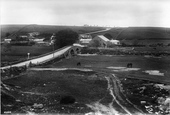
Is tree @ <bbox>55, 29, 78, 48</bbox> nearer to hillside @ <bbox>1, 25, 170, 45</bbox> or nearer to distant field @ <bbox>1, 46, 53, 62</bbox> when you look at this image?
distant field @ <bbox>1, 46, 53, 62</bbox>

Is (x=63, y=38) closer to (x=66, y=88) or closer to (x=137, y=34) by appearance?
(x=66, y=88)

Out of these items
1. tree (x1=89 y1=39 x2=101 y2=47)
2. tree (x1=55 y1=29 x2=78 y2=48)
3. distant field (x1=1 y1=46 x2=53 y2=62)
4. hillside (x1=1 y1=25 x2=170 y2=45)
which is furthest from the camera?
hillside (x1=1 y1=25 x2=170 y2=45)

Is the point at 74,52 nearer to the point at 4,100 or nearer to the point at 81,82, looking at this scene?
the point at 81,82

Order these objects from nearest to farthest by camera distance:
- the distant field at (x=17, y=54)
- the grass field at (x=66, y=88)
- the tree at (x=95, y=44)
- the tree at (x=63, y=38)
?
the grass field at (x=66, y=88)
the distant field at (x=17, y=54)
the tree at (x=63, y=38)
the tree at (x=95, y=44)

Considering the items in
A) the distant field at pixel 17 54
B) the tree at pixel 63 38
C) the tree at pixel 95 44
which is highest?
the tree at pixel 63 38

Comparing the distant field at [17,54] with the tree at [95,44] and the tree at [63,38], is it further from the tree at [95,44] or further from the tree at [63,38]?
the tree at [95,44]

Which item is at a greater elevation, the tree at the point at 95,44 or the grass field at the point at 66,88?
the tree at the point at 95,44

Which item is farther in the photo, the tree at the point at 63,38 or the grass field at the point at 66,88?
the tree at the point at 63,38

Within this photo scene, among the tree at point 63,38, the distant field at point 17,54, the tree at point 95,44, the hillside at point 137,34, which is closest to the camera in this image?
the distant field at point 17,54

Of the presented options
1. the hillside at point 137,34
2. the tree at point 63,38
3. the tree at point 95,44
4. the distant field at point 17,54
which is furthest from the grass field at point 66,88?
the hillside at point 137,34

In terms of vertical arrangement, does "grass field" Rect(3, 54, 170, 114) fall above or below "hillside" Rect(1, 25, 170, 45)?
below

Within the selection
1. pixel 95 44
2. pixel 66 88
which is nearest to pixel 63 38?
pixel 95 44

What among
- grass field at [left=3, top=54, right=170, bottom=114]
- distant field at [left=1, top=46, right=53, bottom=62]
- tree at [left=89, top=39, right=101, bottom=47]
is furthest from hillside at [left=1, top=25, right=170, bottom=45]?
grass field at [left=3, top=54, right=170, bottom=114]
